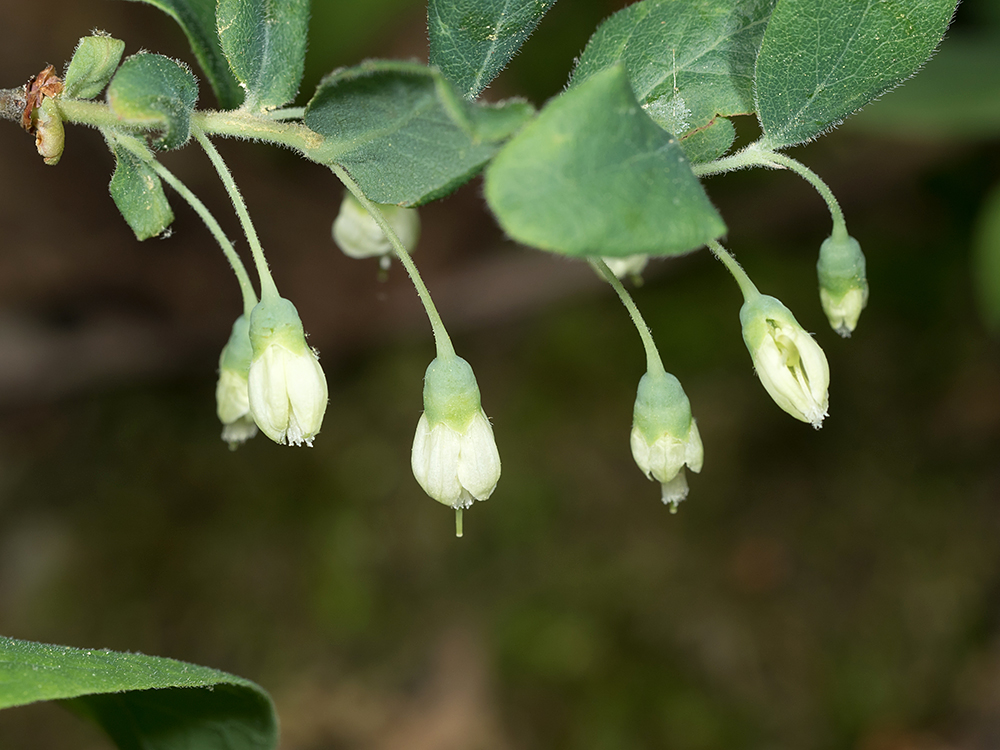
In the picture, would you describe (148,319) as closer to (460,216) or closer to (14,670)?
(460,216)

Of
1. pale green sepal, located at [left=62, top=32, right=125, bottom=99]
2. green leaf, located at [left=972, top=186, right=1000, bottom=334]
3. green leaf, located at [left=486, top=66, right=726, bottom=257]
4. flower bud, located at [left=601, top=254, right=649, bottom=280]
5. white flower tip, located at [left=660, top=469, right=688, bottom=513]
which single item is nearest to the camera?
green leaf, located at [left=486, top=66, right=726, bottom=257]

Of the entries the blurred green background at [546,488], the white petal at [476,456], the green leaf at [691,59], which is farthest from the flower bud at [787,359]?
the blurred green background at [546,488]

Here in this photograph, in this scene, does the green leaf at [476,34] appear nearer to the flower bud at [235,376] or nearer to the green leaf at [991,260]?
the flower bud at [235,376]

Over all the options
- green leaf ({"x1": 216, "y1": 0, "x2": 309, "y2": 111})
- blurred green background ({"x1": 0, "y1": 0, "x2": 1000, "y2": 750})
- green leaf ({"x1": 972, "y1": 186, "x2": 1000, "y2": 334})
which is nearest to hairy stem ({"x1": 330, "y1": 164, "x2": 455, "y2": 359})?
green leaf ({"x1": 216, "y1": 0, "x2": 309, "y2": 111})

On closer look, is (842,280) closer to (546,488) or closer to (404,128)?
(404,128)

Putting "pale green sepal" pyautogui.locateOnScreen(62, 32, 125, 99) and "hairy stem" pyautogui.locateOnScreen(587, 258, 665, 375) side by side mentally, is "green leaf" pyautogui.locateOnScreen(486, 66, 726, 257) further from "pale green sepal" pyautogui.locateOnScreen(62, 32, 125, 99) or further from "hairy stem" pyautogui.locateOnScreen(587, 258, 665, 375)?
"pale green sepal" pyautogui.locateOnScreen(62, 32, 125, 99)

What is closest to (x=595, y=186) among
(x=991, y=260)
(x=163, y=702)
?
(x=163, y=702)
